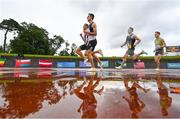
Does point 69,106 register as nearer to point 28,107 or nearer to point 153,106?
point 28,107

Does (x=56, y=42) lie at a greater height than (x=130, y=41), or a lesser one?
greater

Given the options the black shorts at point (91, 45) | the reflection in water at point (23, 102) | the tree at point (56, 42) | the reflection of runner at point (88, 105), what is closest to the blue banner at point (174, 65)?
the black shorts at point (91, 45)

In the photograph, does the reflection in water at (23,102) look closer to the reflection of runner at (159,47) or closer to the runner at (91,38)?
the runner at (91,38)

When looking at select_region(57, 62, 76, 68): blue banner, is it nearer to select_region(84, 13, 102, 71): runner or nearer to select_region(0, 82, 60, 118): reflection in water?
select_region(84, 13, 102, 71): runner

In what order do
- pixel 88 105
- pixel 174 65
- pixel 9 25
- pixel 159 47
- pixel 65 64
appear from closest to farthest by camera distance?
pixel 88 105 < pixel 159 47 < pixel 174 65 < pixel 65 64 < pixel 9 25

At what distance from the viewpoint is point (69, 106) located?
293 centimetres

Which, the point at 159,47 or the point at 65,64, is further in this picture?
the point at 65,64

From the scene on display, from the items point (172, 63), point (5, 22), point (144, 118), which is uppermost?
point (5, 22)

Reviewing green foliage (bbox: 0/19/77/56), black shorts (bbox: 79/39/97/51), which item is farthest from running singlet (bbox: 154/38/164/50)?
green foliage (bbox: 0/19/77/56)

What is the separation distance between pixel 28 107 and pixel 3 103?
391 mm

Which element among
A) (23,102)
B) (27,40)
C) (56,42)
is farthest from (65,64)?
(56,42)

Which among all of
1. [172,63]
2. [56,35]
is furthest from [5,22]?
[172,63]

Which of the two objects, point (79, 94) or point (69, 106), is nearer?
point (69, 106)

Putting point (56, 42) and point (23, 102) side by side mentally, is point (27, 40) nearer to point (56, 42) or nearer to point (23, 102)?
point (56, 42)
